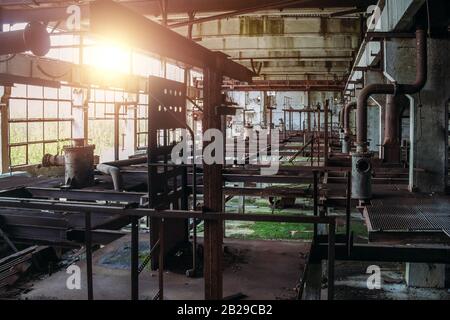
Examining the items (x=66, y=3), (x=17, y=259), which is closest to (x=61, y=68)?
(x=66, y=3)

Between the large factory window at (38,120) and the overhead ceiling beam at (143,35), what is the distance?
40.7ft

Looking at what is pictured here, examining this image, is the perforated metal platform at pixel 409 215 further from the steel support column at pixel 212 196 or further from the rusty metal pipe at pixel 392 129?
the rusty metal pipe at pixel 392 129

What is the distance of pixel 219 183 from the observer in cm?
395

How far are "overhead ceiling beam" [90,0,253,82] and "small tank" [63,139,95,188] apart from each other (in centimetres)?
457

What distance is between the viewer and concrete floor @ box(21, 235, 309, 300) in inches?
191

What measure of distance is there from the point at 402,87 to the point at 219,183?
532 cm

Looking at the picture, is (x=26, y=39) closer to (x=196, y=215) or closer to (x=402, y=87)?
(x=196, y=215)

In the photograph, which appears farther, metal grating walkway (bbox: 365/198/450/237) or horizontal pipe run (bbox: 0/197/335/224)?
metal grating walkway (bbox: 365/198/450/237)

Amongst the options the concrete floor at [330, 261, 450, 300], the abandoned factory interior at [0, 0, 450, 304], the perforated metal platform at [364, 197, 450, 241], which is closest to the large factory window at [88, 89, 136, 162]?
the abandoned factory interior at [0, 0, 450, 304]

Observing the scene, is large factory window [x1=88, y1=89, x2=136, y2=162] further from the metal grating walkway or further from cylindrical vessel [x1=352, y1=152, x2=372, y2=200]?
the metal grating walkway

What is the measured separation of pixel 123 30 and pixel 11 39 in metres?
4.04

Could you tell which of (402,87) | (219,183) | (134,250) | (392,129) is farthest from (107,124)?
(134,250)

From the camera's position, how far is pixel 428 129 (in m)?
8.36
